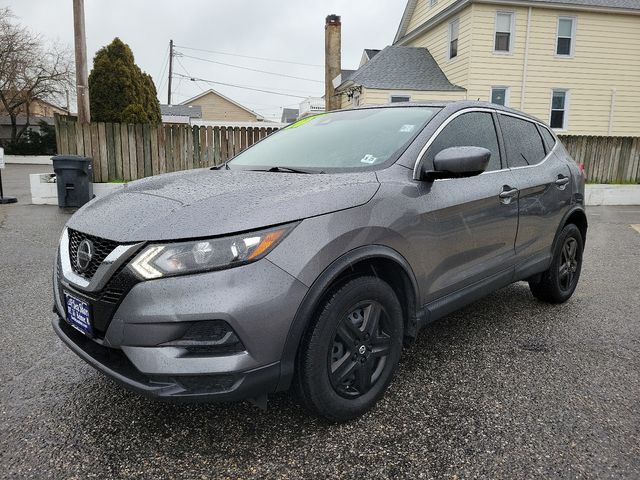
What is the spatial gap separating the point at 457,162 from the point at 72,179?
8.73 meters

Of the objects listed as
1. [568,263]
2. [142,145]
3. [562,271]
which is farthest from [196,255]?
[142,145]

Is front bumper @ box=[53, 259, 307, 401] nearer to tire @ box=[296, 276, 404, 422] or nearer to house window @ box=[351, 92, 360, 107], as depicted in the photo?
tire @ box=[296, 276, 404, 422]

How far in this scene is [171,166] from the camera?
34.1 ft

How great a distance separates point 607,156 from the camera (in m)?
12.2

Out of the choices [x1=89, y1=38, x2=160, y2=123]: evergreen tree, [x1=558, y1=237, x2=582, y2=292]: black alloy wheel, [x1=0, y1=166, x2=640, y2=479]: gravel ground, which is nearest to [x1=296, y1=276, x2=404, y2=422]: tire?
[x1=0, y1=166, x2=640, y2=479]: gravel ground

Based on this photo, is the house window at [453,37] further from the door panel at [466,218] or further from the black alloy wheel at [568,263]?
the door panel at [466,218]

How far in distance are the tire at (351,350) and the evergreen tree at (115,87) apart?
16951 mm

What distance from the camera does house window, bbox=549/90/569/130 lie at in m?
17.3

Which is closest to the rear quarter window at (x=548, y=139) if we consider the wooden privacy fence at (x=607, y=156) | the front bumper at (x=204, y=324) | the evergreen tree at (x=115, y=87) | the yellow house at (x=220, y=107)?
the front bumper at (x=204, y=324)

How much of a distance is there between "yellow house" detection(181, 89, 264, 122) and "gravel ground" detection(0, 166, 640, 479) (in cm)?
4812

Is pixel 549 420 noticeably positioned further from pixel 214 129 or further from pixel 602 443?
pixel 214 129

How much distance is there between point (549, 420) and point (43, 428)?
250 centimetres

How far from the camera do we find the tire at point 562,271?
4020 millimetres

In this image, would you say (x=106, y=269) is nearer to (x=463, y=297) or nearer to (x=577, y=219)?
(x=463, y=297)
